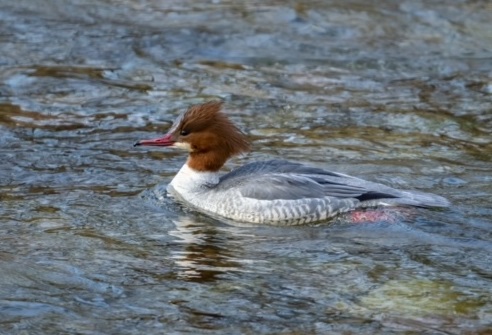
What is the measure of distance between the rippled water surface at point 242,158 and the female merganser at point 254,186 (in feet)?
0.56

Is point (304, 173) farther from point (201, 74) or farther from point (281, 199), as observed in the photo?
point (201, 74)

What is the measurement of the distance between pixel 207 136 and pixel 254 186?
2.02 feet

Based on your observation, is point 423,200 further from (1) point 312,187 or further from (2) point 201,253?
(2) point 201,253

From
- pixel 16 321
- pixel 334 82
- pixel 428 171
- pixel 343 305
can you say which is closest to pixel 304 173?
pixel 428 171

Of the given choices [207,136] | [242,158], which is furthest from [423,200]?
[242,158]

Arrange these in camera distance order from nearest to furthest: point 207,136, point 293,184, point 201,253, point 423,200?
point 201,253
point 423,200
point 293,184
point 207,136

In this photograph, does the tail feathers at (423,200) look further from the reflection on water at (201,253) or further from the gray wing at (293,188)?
the reflection on water at (201,253)

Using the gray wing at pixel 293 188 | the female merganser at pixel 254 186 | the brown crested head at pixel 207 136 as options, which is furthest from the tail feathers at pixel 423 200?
the brown crested head at pixel 207 136

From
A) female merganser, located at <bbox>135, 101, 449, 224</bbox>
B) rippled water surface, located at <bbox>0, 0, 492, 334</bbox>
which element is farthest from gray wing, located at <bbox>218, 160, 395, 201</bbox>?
rippled water surface, located at <bbox>0, 0, 492, 334</bbox>

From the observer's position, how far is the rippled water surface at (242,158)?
23.5ft

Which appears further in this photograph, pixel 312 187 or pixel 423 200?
pixel 312 187

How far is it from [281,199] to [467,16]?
7.01 meters

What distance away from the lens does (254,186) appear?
9.15m

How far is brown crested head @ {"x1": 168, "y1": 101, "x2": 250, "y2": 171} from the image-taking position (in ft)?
30.7
